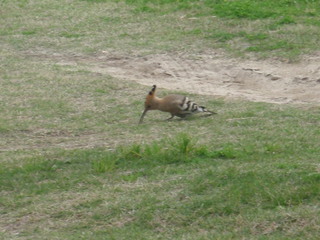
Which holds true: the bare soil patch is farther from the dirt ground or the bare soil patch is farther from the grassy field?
the grassy field

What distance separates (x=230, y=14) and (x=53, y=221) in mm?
8148

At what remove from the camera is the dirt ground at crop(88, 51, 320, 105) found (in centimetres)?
1088

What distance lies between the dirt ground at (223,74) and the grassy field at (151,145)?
14.2 inches

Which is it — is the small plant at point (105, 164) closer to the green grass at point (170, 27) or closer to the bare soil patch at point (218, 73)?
the bare soil patch at point (218, 73)

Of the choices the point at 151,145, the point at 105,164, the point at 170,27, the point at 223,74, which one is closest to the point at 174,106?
the point at 151,145

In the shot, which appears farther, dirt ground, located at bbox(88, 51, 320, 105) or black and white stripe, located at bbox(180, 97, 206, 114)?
dirt ground, located at bbox(88, 51, 320, 105)

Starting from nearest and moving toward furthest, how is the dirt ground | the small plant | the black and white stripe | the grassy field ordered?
the grassy field → the small plant → the black and white stripe → the dirt ground

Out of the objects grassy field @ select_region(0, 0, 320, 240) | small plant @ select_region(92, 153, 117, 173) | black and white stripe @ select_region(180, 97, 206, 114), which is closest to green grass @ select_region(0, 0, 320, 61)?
grassy field @ select_region(0, 0, 320, 240)

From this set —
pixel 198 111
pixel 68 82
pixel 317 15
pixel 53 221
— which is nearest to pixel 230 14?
pixel 317 15

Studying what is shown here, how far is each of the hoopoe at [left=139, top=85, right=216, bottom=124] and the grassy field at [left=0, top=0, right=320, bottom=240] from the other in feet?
0.41

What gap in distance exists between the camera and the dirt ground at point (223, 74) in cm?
1088

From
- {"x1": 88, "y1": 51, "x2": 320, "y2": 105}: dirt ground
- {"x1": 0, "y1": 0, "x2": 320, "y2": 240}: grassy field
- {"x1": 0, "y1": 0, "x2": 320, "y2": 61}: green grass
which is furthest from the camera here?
{"x1": 0, "y1": 0, "x2": 320, "y2": 61}: green grass

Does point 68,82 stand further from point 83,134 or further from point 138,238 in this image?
point 138,238

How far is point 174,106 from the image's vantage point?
9.52 meters
